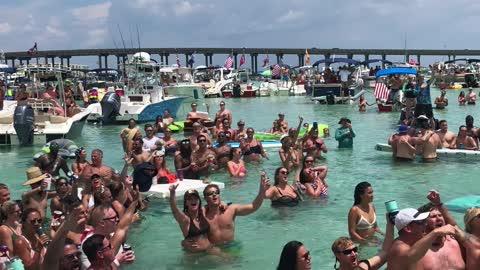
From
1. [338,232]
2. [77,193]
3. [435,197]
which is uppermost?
[435,197]

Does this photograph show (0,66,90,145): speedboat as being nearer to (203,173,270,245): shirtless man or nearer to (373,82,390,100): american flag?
(203,173,270,245): shirtless man

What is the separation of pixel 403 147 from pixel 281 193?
193 inches

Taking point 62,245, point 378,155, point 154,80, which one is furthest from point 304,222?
point 154,80

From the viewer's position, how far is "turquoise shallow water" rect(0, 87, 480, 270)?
23.6ft

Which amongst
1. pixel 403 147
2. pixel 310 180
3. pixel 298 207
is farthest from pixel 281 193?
pixel 403 147

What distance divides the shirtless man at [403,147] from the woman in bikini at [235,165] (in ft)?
12.1

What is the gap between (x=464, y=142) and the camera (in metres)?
13.2

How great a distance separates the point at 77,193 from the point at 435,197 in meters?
5.13

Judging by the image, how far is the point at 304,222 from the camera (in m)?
8.52

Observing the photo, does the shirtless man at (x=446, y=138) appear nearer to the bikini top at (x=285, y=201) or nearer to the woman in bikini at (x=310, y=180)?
the woman in bikini at (x=310, y=180)

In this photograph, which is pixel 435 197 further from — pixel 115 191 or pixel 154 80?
pixel 154 80

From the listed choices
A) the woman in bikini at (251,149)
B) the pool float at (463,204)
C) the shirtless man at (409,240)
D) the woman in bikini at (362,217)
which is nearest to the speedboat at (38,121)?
the woman in bikini at (251,149)

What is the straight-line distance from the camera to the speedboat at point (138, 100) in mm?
23578

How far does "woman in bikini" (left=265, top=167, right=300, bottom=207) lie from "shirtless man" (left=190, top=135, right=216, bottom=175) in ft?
9.03
